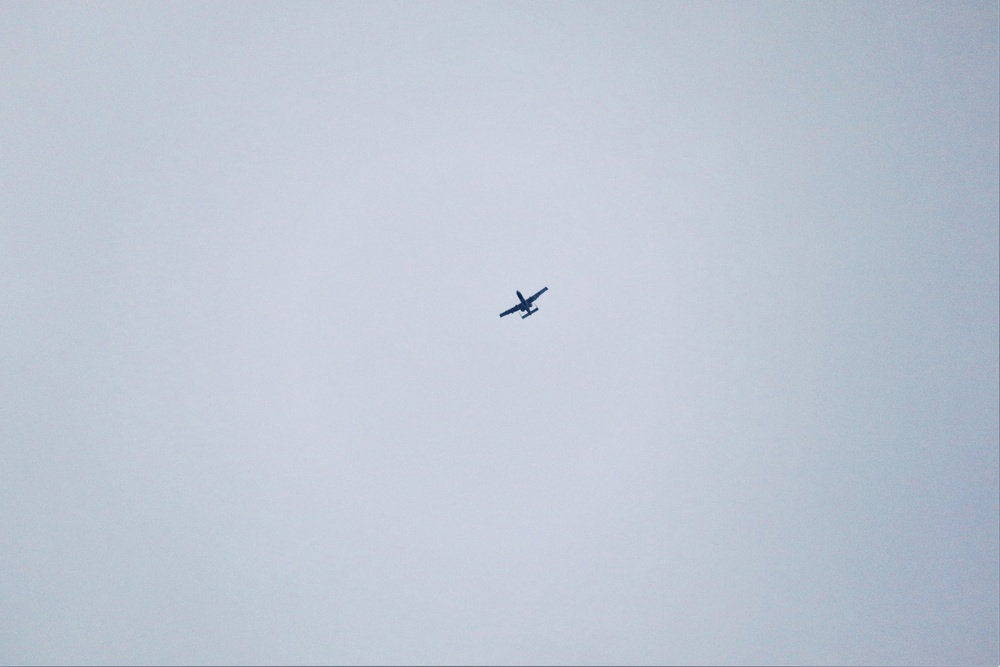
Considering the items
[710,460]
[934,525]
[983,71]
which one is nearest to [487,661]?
[710,460]

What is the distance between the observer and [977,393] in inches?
3118

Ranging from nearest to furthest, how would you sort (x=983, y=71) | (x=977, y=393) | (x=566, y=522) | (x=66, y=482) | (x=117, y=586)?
(x=117, y=586)
(x=66, y=482)
(x=977, y=393)
(x=566, y=522)
(x=983, y=71)

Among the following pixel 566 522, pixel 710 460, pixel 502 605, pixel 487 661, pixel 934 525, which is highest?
pixel 710 460

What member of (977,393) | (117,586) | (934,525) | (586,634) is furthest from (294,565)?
(977,393)

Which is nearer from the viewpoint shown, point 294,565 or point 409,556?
point 294,565

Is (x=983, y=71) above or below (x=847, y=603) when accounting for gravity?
above

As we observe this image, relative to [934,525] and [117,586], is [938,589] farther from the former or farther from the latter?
[117,586]

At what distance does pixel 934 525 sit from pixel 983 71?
206 m

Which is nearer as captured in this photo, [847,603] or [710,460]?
[847,603]

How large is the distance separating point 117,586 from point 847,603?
84821mm

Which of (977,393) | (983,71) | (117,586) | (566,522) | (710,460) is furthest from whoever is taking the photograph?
(983,71)

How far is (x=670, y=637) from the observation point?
189 feet

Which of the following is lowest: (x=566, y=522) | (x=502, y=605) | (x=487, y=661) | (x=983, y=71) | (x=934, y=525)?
(x=487, y=661)

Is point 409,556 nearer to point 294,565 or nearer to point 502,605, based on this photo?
point 294,565
